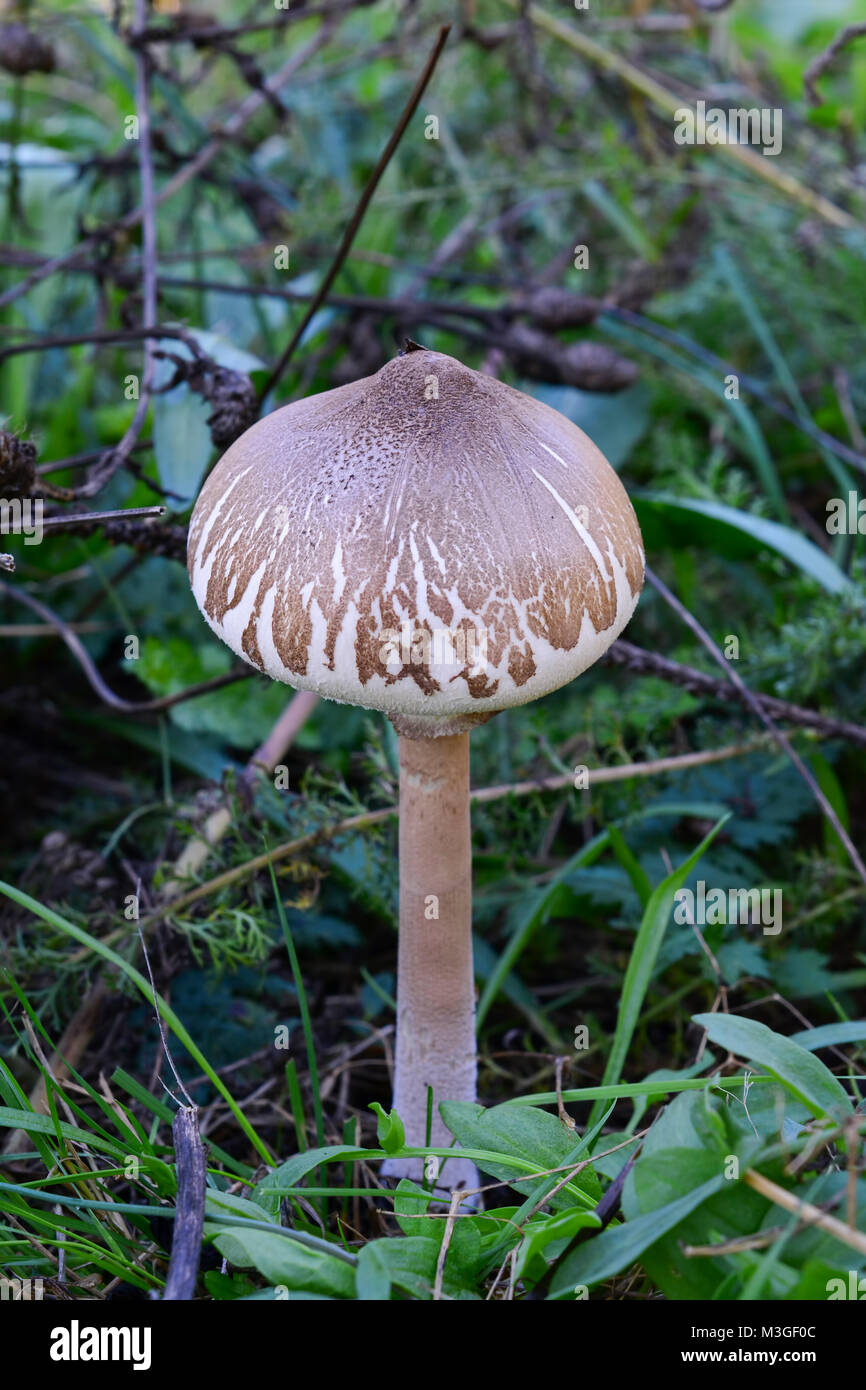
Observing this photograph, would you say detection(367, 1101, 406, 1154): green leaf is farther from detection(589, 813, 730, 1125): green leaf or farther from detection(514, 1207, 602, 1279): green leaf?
detection(589, 813, 730, 1125): green leaf

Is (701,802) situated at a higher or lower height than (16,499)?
lower

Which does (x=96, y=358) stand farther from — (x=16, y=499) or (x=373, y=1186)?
(x=373, y=1186)

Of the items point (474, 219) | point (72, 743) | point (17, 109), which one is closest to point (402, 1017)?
point (72, 743)

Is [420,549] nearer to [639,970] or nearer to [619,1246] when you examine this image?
[639,970]

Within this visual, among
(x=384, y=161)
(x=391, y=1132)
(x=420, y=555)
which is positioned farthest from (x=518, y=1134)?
(x=384, y=161)

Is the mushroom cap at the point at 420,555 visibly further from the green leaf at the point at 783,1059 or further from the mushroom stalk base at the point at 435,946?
the green leaf at the point at 783,1059

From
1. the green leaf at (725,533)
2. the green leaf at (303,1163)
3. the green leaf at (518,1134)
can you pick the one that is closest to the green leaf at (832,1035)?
the green leaf at (518,1134)


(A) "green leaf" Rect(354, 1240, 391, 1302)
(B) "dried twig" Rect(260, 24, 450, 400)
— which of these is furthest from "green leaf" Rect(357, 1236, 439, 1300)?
(B) "dried twig" Rect(260, 24, 450, 400)
